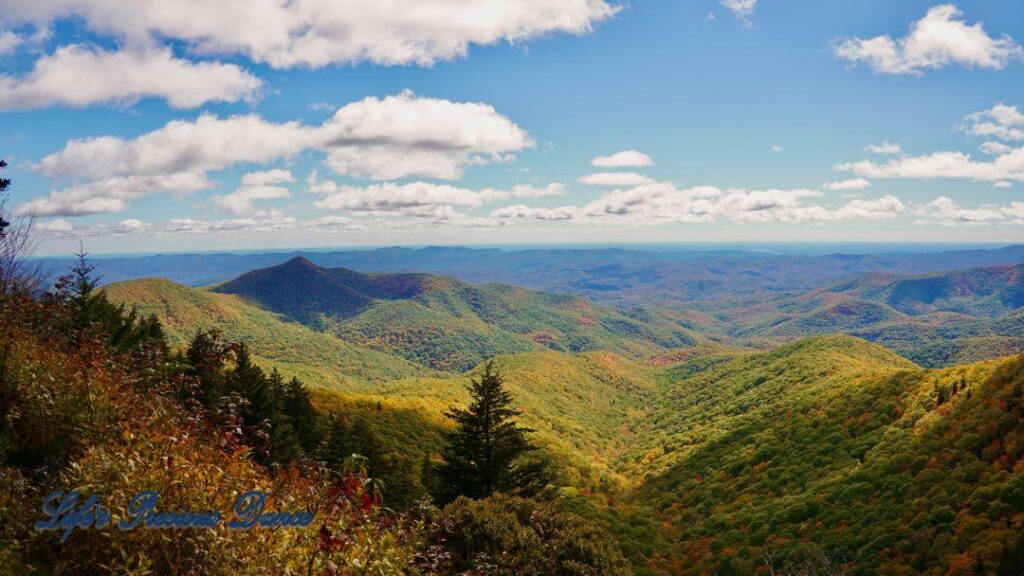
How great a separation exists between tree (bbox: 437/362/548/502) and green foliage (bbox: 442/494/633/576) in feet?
38.5

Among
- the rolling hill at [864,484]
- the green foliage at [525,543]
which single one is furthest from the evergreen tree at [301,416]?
the rolling hill at [864,484]

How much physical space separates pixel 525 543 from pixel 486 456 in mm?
14632

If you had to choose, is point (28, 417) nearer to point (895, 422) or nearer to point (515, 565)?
point (515, 565)

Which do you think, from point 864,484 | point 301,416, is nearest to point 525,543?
point 301,416

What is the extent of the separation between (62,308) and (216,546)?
54.6 feet

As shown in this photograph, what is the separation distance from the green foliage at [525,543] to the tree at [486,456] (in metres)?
11.7

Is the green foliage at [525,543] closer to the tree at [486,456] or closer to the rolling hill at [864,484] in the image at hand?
the rolling hill at [864,484]

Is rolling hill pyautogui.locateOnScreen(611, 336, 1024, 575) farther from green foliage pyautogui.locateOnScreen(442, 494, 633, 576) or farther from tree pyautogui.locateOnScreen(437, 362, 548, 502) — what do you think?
tree pyautogui.locateOnScreen(437, 362, 548, 502)

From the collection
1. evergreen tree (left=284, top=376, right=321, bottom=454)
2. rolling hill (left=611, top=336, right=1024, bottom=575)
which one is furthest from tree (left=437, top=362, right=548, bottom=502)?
evergreen tree (left=284, top=376, right=321, bottom=454)

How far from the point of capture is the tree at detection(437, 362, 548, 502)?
92.6 feet

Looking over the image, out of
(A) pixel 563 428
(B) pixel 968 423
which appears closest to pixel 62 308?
(B) pixel 968 423

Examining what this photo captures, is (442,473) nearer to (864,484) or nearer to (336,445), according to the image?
(336,445)

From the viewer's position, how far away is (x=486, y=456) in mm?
28812

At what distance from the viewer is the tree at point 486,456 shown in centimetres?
2822
